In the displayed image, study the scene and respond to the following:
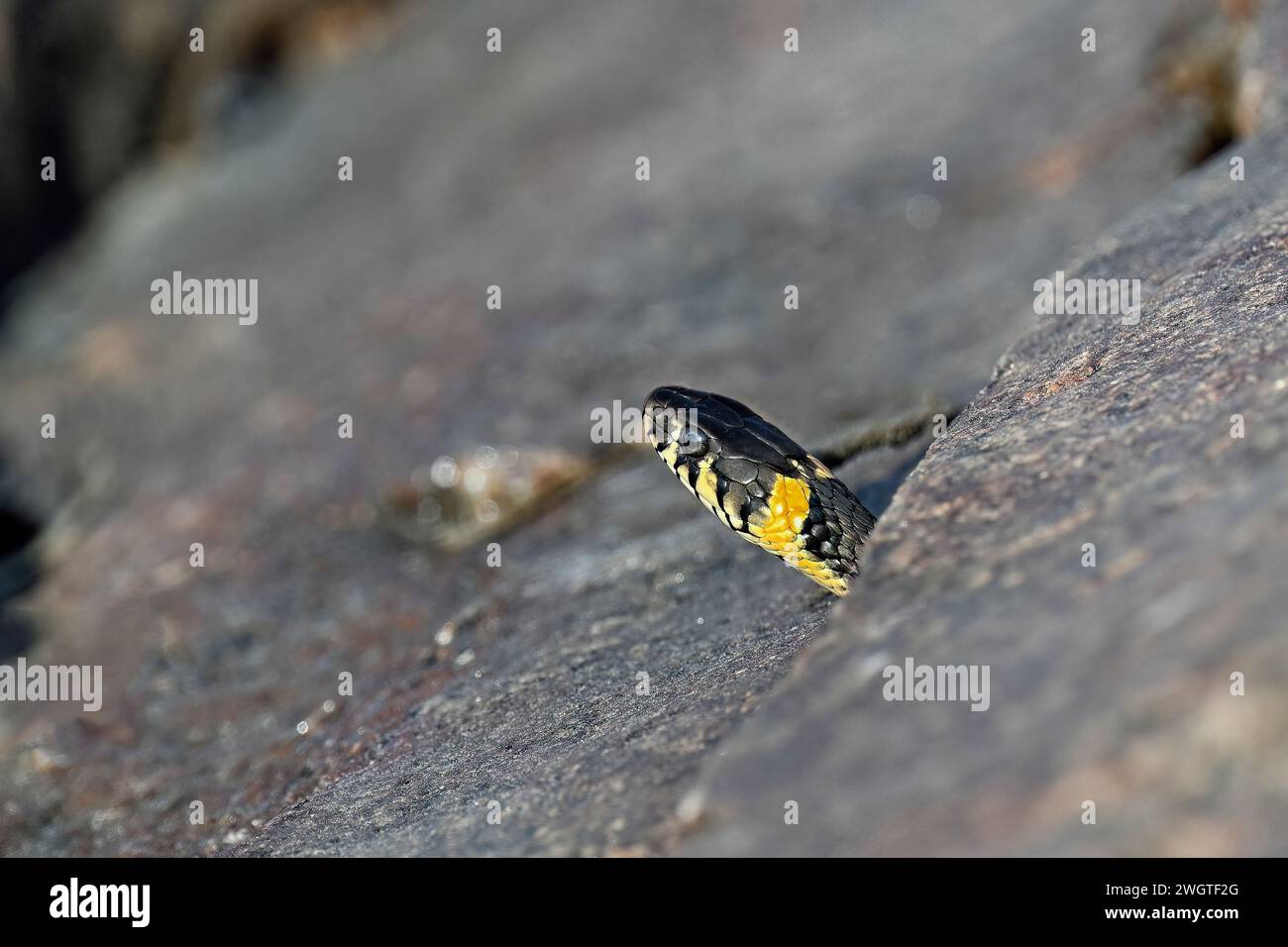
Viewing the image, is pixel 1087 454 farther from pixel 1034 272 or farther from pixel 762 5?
pixel 762 5

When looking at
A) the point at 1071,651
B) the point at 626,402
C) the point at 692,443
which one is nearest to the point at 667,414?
the point at 692,443

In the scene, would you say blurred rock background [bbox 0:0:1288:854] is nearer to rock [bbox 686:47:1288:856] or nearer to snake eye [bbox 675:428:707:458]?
rock [bbox 686:47:1288:856]

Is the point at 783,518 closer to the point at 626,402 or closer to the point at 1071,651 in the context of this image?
the point at 1071,651

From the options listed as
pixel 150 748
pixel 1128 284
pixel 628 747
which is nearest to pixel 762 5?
pixel 1128 284

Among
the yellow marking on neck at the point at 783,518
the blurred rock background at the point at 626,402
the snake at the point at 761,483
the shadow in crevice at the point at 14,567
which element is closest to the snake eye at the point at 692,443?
the snake at the point at 761,483

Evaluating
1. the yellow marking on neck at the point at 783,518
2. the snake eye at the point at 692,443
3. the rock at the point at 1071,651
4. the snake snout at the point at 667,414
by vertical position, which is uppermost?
the snake snout at the point at 667,414

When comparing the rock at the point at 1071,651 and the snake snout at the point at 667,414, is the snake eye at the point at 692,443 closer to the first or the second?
the snake snout at the point at 667,414

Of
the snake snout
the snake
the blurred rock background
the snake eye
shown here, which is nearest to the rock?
the blurred rock background
